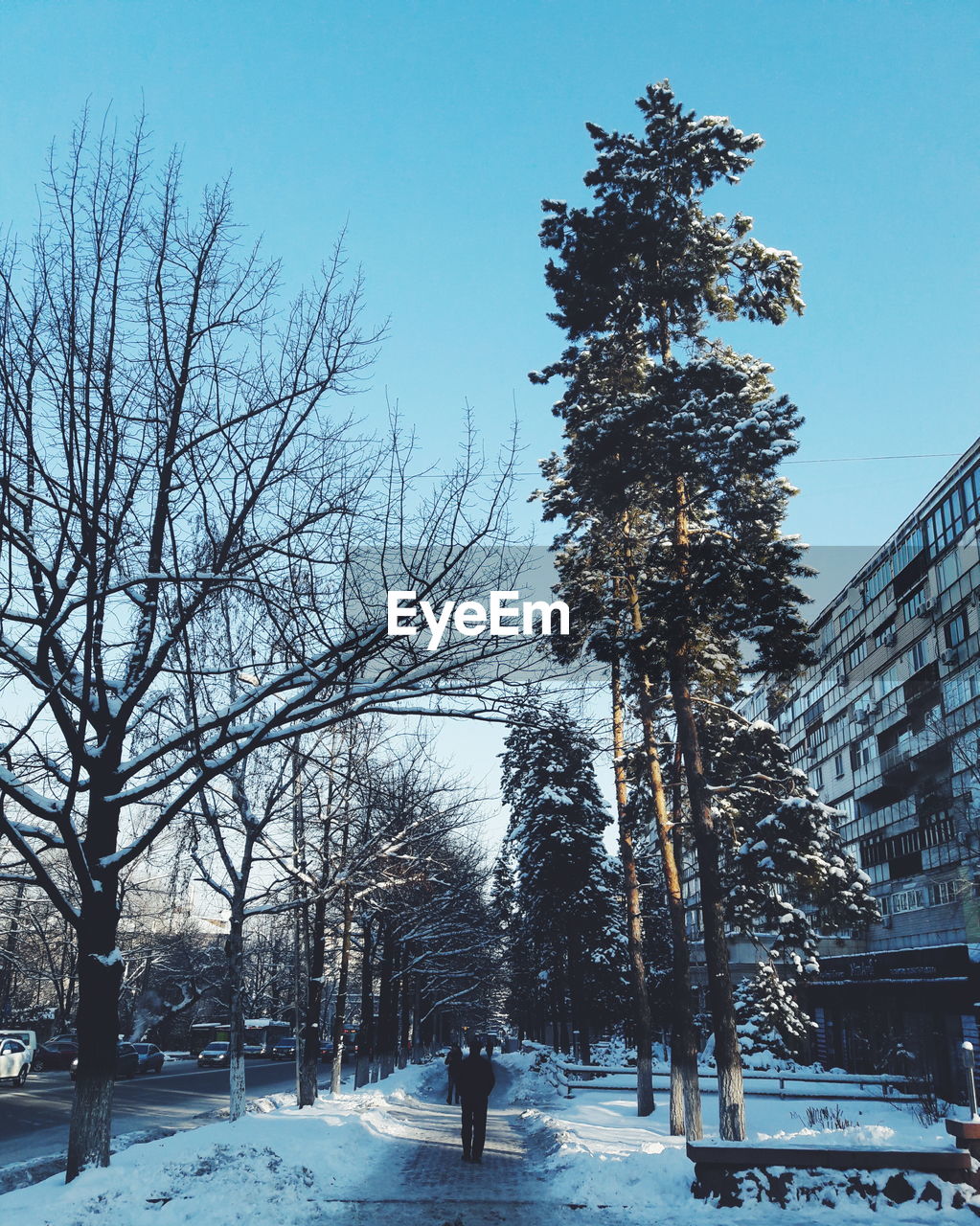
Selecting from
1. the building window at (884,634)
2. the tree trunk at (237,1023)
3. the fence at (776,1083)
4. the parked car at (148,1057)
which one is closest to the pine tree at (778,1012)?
the fence at (776,1083)

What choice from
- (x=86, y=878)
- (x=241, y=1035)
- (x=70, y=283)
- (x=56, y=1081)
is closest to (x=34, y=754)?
(x=86, y=878)

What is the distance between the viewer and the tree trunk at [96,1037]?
9781 mm

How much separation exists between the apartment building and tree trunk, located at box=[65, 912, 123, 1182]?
23.4 meters

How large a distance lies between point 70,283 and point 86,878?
20.6ft

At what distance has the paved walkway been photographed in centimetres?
995

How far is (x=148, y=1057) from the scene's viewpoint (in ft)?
152

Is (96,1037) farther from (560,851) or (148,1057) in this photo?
(148,1057)

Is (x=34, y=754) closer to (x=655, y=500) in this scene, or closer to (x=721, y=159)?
(x=655, y=500)

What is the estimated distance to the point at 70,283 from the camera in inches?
407

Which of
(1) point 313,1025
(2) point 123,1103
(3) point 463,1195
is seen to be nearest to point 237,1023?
(1) point 313,1025

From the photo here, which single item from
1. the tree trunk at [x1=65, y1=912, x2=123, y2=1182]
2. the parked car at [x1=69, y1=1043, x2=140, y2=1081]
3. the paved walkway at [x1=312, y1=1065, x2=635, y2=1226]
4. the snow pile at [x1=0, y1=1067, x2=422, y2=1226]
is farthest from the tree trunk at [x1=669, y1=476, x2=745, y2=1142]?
the parked car at [x1=69, y1=1043, x2=140, y2=1081]

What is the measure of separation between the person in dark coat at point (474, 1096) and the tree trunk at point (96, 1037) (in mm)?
6027

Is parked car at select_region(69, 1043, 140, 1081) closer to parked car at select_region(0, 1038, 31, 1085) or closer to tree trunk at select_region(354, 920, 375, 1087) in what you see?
parked car at select_region(0, 1038, 31, 1085)

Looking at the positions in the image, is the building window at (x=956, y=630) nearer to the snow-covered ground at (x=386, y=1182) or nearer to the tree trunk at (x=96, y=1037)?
the snow-covered ground at (x=386, y=1182)
